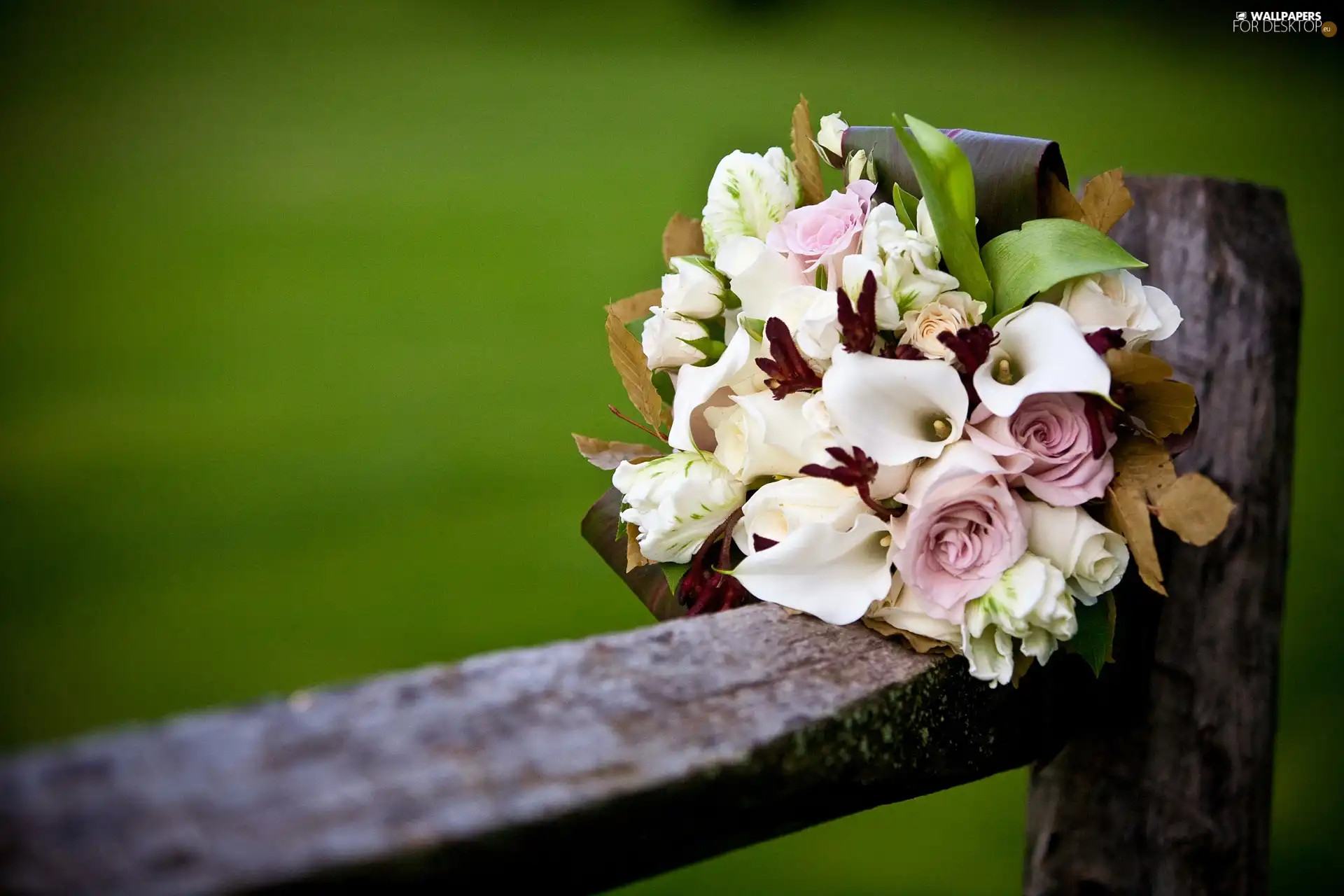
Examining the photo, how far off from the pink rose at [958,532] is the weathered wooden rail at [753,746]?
2.0 inches

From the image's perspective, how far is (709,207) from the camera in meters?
0.73

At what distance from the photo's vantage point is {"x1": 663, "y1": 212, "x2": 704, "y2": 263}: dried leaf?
0.81 meters

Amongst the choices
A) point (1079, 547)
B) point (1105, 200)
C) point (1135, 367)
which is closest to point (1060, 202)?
point (1105, 200)

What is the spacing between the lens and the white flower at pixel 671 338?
0.71m

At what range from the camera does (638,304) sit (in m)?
0.80

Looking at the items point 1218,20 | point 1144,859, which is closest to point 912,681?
Answer: point 1144,859

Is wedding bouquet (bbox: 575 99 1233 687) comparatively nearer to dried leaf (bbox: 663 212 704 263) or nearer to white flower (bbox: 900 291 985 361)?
white flower (bbox: 900 291 985 361)

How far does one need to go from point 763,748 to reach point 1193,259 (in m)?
0.78

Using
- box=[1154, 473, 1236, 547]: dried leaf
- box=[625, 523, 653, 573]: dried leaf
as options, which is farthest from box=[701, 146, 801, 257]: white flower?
box=[1154, 473, 1236, 547]: dried leaf

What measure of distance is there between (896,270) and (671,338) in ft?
0.64

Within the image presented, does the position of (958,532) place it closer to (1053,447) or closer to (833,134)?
(1053,447)

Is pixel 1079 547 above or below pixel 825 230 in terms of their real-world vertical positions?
below

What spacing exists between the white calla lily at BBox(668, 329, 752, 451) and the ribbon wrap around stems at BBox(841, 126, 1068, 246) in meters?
0.19

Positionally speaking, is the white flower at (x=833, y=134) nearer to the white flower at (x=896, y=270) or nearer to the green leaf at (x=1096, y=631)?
the white flower at (x=896, y=270)
